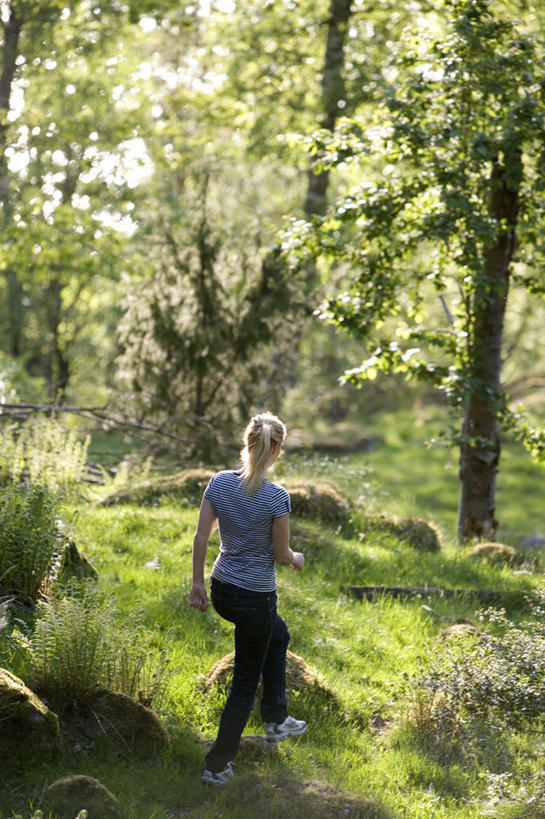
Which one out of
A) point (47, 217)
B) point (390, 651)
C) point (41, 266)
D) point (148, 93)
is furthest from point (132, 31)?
point (390, 651)

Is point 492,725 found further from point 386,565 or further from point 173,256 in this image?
point 173,256

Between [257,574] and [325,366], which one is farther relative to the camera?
[325,366]

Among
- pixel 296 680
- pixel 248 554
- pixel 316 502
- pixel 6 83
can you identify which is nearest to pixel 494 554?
pixel 316 502

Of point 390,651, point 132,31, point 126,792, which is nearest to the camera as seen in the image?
point 126,792

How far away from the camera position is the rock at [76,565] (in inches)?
281

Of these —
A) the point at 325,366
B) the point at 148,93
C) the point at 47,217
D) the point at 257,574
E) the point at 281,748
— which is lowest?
the point at 281,748

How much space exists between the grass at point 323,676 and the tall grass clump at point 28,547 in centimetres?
71

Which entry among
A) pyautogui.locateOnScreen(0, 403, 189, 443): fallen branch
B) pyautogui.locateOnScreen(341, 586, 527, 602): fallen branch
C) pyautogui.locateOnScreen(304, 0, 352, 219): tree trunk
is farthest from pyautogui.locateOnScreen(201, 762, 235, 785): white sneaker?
pyautogui.locateOnScreen(304, 0, 352, 219): tree trunk

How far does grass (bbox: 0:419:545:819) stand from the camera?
15.0 feet

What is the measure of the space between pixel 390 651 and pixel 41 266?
A: 34.1ft

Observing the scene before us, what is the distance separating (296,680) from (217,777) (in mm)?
1348

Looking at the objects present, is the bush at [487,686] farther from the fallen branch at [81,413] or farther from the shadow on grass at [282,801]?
the fallen branch at [81,413]

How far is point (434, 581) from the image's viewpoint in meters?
8.80

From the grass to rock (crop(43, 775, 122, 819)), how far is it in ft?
0.43
